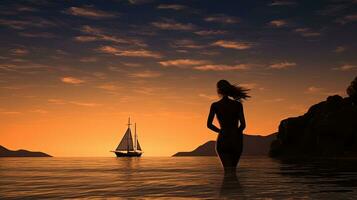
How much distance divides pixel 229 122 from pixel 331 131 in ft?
530

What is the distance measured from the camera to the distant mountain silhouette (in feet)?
513

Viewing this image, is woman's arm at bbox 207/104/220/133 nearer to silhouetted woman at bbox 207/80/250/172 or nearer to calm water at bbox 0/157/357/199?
silhouetted woman at bbox 207/80/250/172

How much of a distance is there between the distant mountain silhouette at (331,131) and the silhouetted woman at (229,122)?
464 feet

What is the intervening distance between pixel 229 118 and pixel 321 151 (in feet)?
562

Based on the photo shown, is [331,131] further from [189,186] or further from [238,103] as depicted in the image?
[189,186]

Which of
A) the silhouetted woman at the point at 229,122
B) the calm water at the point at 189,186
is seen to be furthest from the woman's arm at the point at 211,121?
the calm water at the point at 189,186

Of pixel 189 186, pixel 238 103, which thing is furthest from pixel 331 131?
pixel 189 186

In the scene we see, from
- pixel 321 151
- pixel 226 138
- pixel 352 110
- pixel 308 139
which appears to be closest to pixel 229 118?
pixel 226 138

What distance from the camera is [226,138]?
13523mm

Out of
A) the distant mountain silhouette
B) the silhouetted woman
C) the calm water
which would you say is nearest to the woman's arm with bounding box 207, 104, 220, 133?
the silhouetted woman

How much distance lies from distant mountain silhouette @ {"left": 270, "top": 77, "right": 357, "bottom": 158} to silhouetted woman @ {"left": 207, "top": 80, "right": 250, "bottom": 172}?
14157 cm

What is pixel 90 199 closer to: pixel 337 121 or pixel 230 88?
pixel 230 88

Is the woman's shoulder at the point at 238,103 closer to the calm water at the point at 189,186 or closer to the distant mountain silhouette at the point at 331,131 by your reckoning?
the calm water at the point at 189,186

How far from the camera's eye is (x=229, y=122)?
1374 cm
